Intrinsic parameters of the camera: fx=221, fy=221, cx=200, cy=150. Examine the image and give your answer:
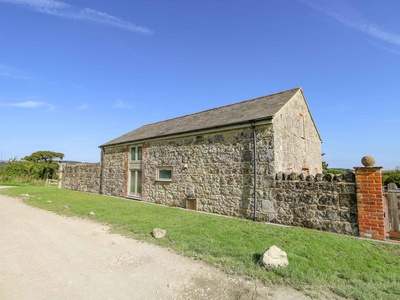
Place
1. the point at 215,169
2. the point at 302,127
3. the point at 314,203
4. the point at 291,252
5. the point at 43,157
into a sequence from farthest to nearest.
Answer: the point at 43,157
the point at 302,127
the point at 215,169
the point at 314,203
the point at 291,252

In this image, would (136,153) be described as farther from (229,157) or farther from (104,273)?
(104,273)

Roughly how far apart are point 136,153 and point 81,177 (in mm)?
8327

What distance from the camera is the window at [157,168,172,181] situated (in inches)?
506

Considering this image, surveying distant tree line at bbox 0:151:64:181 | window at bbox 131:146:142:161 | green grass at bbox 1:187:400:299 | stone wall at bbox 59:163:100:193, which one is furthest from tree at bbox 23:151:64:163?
green grass at bbox 1:187:400:299

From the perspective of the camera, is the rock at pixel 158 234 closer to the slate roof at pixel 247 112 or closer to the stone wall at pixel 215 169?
the stone wall at pixel 215 169

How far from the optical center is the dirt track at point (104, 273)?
3.34 m

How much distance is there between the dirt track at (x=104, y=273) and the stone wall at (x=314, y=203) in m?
4.69

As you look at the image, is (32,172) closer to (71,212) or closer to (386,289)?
(71,212)

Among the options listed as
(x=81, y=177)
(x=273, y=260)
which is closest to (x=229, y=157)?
(x=273, y=260)

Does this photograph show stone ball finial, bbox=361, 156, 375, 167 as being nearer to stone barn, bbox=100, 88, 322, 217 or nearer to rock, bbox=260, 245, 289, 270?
stone barn, bbox=100, 88, 322, 217

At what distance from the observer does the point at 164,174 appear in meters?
13.2

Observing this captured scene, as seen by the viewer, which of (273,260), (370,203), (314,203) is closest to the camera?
(273,260)

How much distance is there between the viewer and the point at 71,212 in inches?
373

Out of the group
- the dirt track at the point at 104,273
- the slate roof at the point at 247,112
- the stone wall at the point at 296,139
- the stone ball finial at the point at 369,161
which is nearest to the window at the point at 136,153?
the slate roof at the point at 247,112
